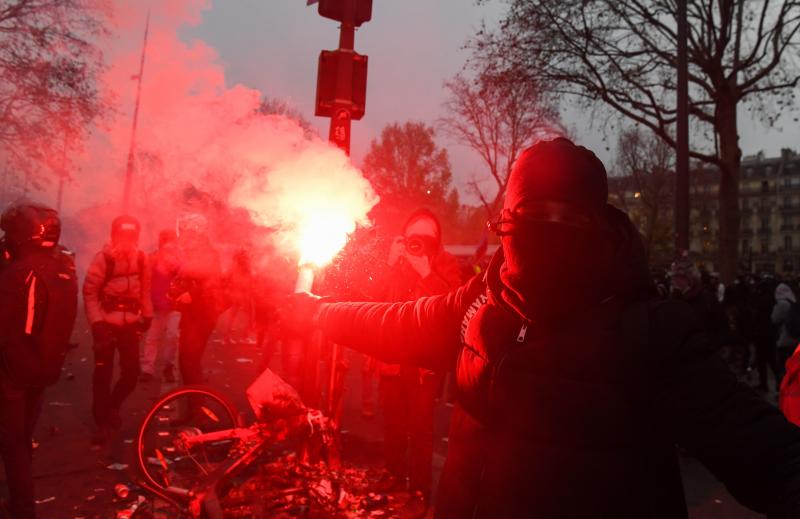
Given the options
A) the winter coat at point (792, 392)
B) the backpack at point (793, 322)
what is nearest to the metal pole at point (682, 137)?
the backpack at point (793, 322)

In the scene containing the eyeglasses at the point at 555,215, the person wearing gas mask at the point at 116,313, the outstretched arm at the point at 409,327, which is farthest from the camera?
the person wearing gas mask at the point at 116,313

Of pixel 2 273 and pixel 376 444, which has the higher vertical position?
pixel 2 273

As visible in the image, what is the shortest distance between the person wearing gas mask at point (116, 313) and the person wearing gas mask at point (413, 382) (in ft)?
9.16

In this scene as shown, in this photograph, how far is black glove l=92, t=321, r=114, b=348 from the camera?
5.53 m

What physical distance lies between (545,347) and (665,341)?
0.31 m

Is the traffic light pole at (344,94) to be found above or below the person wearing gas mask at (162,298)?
above

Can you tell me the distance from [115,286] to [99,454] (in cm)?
170

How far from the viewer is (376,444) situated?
19.2 feet

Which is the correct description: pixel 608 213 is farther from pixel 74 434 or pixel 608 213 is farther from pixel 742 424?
pixel 74 434

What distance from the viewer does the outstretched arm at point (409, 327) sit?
6.91ft

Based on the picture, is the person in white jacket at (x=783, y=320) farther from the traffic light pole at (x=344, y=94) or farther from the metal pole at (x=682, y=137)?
the traffic light pole at (x=344, y=94)

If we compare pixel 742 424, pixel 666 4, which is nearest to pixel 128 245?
pixel 742 424

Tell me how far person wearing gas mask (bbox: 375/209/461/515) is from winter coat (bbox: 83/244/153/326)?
2.89 metres

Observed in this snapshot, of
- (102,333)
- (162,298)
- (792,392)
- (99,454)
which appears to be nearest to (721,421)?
(792,392)
